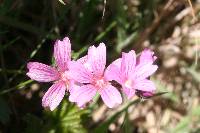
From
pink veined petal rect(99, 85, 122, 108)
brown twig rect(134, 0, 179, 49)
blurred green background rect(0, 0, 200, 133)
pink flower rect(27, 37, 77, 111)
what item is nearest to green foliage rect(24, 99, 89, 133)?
blurred green background rect(0, 0, 200, 133)

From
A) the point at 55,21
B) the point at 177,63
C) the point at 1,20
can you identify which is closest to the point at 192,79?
the point at 177,63

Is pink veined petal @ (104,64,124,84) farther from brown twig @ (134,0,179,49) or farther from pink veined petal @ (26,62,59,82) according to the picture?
brown twig @ (134,0,179,49)

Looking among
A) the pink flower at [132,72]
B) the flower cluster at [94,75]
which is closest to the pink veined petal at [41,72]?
the flower cluster at [94,75]

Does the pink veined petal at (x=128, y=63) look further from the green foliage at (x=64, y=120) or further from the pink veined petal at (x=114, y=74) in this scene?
the green foliage at (x=64, y=120)

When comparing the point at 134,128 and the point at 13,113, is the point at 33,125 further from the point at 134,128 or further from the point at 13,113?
the point at 134,128

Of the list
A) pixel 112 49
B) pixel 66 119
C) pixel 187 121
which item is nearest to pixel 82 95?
pixel 66 119

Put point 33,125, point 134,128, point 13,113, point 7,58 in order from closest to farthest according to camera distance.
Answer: point 33,125 < point 13,113 < point 7,58 < point 134,128

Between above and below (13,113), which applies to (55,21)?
above
